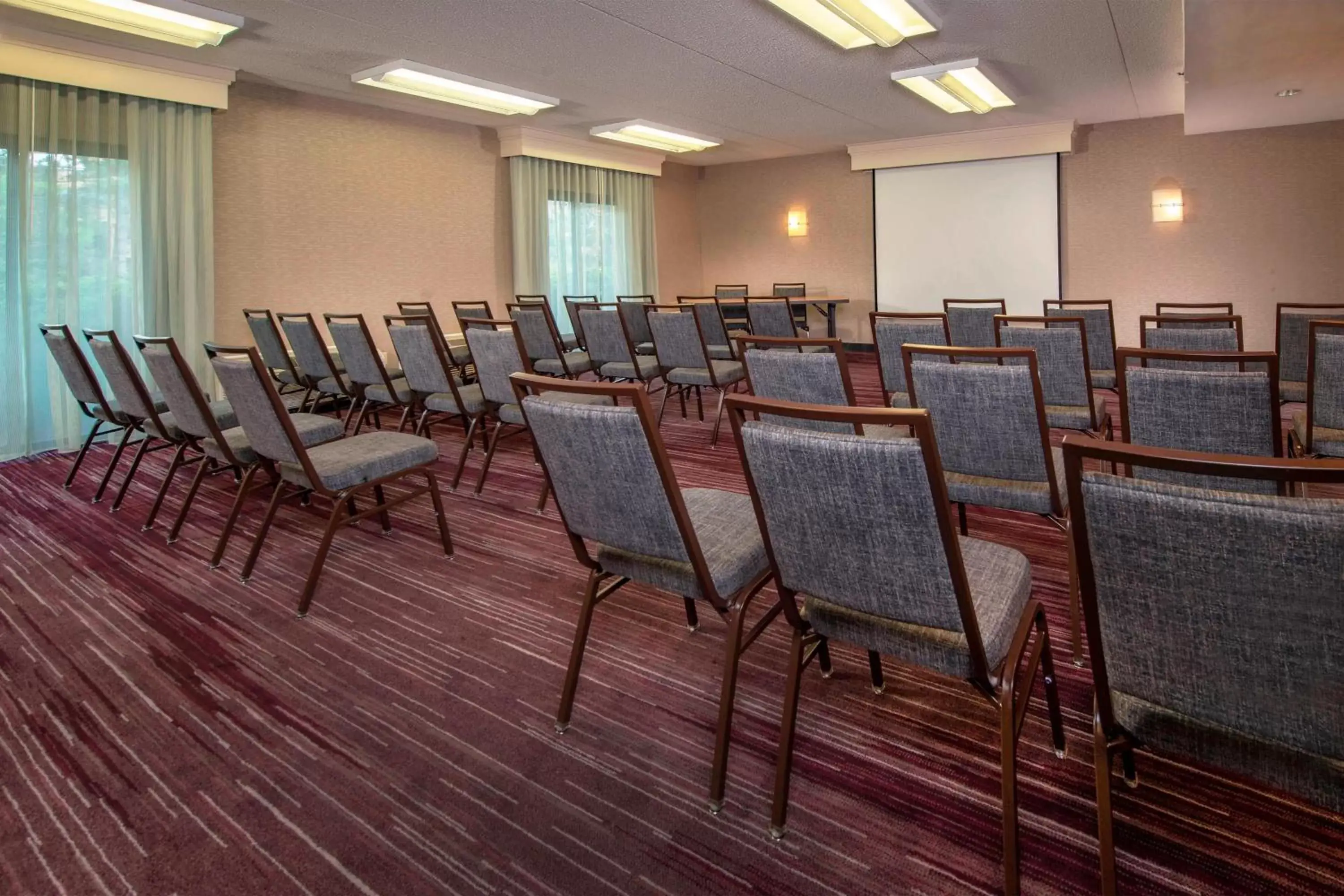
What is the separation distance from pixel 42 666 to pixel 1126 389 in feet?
9.77

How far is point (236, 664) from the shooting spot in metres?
2.10

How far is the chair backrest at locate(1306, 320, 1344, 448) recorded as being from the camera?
8.16 feet

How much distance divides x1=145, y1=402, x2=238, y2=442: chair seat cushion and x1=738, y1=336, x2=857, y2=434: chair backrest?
2.15 meters

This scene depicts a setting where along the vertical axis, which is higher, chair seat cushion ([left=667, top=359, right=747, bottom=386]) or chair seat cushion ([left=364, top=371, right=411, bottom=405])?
chair seat cushion ([left=667, top=359, right=747, bottom=386])

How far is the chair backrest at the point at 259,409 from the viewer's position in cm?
238

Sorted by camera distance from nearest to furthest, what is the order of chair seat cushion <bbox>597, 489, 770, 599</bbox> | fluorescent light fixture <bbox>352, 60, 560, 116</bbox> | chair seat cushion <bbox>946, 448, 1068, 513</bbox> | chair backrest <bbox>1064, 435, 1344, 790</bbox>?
chair backrest <bbox>1064, 435, 1344, 790</bbox>
chair seat cushion <bbox>597, 489, 770, 599</bbox>
chair seat cushion <bbox>946, 448, 1068, 513</bbox>
fluorescent light fixture <bbox>352, 60, 560, 116</bbox>

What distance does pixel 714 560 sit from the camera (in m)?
1.61

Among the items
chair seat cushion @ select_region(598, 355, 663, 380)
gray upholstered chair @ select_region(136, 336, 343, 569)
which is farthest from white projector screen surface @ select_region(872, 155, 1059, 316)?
gray upholstered chair @ select_region(136, 336, 343, 569)

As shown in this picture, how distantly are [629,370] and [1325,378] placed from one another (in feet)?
10.7

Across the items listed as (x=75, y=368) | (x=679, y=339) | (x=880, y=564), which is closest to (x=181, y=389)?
(x=75, y=368)

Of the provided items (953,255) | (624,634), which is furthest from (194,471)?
(953,255)

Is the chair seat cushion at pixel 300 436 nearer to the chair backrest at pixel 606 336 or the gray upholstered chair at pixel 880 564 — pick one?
the chair backrest at pixel 606 336

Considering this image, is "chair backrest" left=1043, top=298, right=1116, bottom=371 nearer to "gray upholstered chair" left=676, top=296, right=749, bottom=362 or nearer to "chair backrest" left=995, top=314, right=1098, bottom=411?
"chair backrest" left=995, top=314, right=1098, bottom=411

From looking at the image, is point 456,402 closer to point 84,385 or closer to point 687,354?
point 687,354
